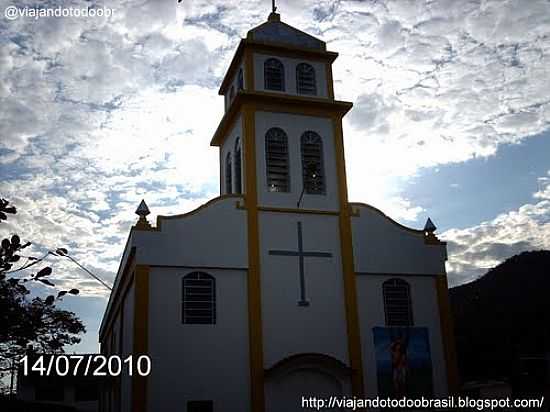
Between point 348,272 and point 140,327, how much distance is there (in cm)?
613

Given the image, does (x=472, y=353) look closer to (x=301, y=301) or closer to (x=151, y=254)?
(x=301, y=301)

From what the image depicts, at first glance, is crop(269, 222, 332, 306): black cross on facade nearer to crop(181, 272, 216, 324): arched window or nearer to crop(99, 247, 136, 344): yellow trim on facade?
crop(181, 272, 216, 324): arched window

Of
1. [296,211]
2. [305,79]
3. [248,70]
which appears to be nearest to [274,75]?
[248,70]

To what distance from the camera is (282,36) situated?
71.6ft

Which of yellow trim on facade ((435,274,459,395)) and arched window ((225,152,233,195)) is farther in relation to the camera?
arched window ((225,152,233,195))

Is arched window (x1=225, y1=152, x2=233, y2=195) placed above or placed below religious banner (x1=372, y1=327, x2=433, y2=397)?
above

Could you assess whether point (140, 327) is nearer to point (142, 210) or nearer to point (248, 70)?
point (142, 210)

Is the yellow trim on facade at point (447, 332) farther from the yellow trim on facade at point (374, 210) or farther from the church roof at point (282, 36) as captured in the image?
the church roof at point (282, 36)

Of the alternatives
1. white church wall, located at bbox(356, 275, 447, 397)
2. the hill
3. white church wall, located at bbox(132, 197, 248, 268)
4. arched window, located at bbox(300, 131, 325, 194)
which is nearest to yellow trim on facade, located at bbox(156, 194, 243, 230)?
white church wall, located at bbox(132, 197, 248, 268)

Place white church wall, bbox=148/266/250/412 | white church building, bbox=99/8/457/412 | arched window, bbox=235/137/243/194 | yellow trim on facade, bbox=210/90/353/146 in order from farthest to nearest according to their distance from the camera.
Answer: arched window, bbox=235/137/243/194 < yellow trim on facade, bbox=210/90/353/146 < white church building, bbox=99/8/457/412 < white church wall, bbox=148/266/250/412

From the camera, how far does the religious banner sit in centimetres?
1844

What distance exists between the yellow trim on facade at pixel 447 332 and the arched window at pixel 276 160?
5.49m

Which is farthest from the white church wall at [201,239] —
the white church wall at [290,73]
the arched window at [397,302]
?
the arched window at [397,302]

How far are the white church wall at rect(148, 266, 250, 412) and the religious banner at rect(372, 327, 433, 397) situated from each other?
3.88 metres
